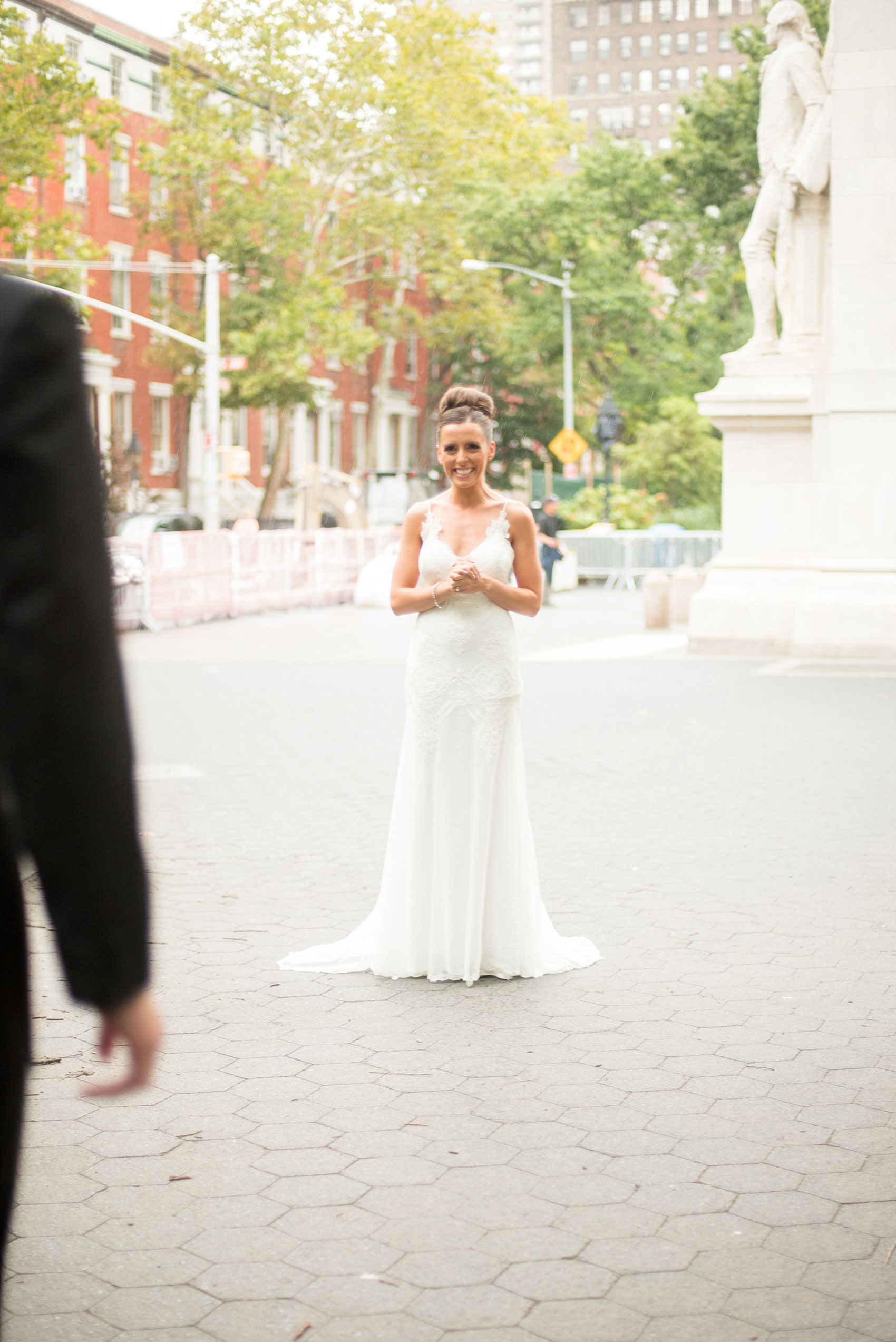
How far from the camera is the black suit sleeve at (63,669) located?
163cm

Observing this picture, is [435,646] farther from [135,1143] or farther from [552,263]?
[552,263]

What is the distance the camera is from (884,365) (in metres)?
18.3

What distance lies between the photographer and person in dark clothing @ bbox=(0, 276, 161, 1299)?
64.1 inches

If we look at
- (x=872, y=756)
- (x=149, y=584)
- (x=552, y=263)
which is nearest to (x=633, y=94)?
(x=552, y=263)

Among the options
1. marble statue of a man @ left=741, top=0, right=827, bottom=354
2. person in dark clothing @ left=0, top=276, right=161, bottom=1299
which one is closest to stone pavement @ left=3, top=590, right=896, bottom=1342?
person in dark clothing @ left=0, top=276, right=161, bottom=1299

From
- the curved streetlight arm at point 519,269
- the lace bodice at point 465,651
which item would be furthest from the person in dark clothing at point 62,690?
the curved streetlight arm at point 519,269

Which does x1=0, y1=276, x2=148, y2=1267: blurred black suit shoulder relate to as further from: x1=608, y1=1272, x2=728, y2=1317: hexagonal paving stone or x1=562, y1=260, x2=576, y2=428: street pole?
x1=562, y1=260, x2=576, y2=428: street pole

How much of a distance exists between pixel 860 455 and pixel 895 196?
2.84 metres

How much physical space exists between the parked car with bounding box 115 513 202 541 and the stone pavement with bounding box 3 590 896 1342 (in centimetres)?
3082

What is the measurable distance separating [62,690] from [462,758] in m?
4.27

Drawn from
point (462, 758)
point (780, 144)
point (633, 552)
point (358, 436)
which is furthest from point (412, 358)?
point (462, 758)

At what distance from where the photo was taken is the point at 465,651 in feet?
19.6

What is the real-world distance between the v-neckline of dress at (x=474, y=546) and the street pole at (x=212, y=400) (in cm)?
3302

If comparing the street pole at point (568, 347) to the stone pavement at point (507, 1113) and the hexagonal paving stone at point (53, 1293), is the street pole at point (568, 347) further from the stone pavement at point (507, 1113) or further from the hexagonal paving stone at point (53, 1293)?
the hexagonal paving stone at point (53, 1293)
